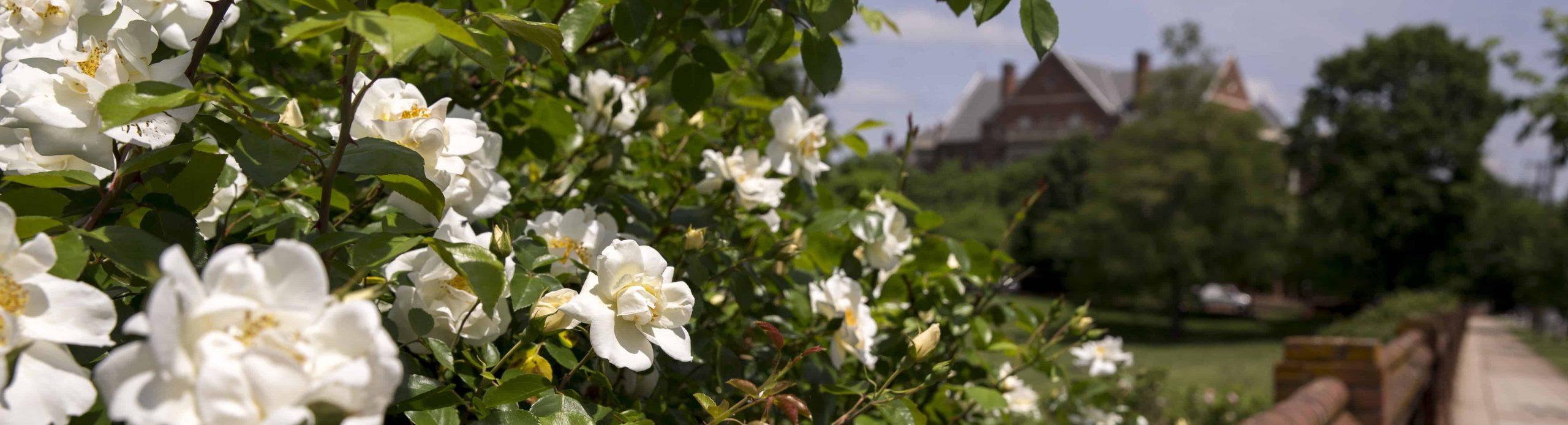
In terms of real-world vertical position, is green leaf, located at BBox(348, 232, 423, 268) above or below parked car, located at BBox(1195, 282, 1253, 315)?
above

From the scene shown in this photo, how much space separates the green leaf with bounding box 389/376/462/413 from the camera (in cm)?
92

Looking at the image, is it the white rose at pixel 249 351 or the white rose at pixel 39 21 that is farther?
the white rose at pixel 39 21

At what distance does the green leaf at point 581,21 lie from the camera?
1.30 meters

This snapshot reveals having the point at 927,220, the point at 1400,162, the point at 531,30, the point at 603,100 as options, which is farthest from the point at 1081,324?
the point at 1400,162

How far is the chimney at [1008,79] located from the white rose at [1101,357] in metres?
53.1

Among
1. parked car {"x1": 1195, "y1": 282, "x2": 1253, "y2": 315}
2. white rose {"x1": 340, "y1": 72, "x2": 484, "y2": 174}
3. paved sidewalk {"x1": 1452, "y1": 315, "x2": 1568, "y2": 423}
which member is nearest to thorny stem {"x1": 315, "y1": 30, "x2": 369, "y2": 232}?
white rose {"x1": 340, "y1": 72, "x2": 484, "y2": 174}

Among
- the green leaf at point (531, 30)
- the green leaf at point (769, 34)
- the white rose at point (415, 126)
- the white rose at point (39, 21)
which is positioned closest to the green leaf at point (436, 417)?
the white rose at point (415, 126)

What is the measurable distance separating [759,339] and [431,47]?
81 cm

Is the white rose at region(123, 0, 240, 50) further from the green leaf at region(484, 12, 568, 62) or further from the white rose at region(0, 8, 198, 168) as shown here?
the green leaf at region(484, 12, 568, 62)

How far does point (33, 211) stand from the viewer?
90cm

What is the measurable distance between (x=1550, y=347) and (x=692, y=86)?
2594 cm

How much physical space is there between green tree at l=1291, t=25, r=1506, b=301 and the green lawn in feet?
11.4

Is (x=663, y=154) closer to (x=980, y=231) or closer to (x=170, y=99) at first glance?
(x=170, y=99)

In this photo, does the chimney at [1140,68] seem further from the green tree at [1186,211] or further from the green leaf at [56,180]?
the green leaf at [56,180]
